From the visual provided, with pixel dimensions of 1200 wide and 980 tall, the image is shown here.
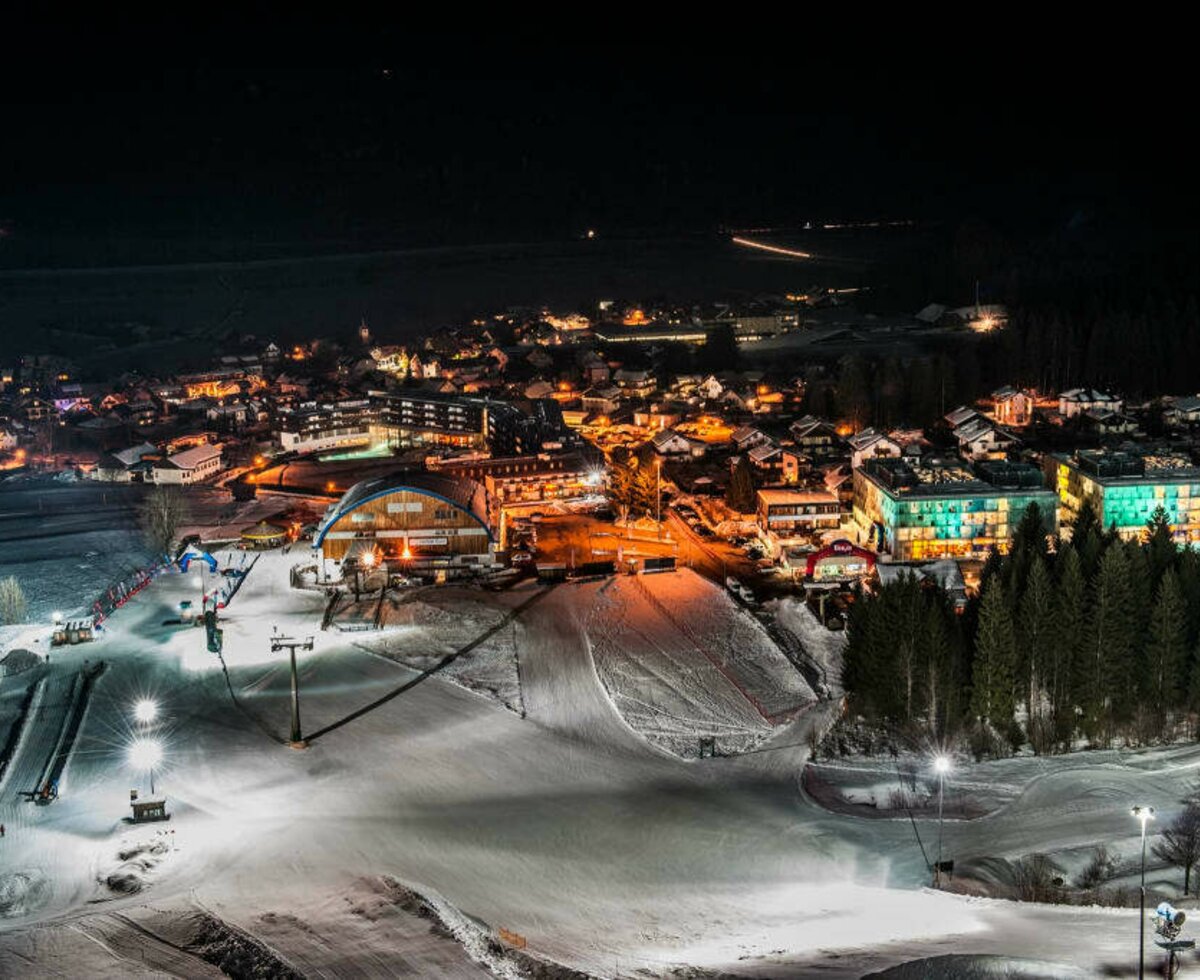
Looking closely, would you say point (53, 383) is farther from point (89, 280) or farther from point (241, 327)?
point (89, 280)

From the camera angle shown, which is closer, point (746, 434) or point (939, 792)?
point (939, 792)

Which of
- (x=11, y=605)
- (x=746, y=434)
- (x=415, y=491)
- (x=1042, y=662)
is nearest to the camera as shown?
(x=1042, y=662)

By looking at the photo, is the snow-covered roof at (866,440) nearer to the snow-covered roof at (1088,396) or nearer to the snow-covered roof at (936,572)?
the snow-covered roof at (936,572)

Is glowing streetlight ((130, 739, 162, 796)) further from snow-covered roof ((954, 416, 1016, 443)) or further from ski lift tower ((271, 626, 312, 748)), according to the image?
snow-covered roof ((954, 416, 1016, 443))

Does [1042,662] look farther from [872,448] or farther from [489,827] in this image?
[872,448]

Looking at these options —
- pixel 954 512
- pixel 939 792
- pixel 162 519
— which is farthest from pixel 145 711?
pixel 954 512

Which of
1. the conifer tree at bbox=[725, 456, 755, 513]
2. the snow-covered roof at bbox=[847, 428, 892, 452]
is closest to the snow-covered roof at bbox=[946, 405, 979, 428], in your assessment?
the snow-covered roof at bbox=[847, 428, 892, 452]
